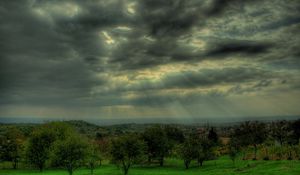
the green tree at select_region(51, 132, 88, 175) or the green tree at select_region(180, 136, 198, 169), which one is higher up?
the green tree at select_region(51, 132, 88, 175)

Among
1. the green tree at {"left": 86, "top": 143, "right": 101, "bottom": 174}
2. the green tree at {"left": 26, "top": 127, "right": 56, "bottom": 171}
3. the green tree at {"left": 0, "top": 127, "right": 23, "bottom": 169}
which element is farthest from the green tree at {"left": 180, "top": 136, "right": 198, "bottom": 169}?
the green tree at {"left": 0, "top": 127, "right": 23, "bottom": 169}

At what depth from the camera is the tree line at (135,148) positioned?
89625 mm

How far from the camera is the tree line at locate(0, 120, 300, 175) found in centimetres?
8962

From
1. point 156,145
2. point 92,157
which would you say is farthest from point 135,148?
point 156,145

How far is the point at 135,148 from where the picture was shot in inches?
3844

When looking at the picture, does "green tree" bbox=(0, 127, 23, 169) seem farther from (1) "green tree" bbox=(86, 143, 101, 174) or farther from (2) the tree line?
(1) "green tree" bbox=(86, 143, 101, 174)

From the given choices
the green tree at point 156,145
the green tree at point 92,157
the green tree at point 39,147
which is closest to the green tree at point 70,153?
the green tree at point 92,157

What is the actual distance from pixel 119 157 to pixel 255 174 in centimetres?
4076

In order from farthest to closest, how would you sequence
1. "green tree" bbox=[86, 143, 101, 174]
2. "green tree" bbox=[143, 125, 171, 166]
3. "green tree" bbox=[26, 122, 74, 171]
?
1. "green tree" bbox=[26, 122, 74, 171]
2. "green tree" bbox=[143, 125, 171, 166]
3. "green tree" bbox=[86, 143, 101, 174]

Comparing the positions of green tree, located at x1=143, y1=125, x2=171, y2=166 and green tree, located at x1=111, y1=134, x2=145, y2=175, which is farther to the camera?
green tree, located at x1=143, y1=125, x2=171, y2=166

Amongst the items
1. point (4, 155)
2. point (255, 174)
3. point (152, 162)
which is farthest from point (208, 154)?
point (4, 155)

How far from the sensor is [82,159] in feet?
289

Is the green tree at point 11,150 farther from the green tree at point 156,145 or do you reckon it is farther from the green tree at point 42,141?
the green tree at point 156,145

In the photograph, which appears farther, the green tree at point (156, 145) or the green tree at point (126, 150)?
the green tree at point (156, 145)
